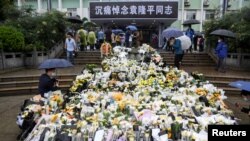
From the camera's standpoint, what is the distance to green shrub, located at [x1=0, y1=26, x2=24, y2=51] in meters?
12.5

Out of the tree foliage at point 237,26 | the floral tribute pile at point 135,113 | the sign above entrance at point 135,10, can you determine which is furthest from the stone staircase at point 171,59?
the sign above entrance at point 135,10

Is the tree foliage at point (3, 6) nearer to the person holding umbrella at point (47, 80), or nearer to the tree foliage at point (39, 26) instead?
the tree foliage at point (39, 26)

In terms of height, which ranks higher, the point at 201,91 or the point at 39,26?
the point at 39,26

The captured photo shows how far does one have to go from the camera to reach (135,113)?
4320mm

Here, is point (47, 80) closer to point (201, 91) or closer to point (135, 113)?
point (135, 113)

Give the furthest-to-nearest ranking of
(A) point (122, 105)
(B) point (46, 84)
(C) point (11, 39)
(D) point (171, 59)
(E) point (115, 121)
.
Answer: (D) point (171, 59) < (C) point (11, 39) < (B) point (46, 84) < (A) point (122, 105) < (E) point (115, 121)

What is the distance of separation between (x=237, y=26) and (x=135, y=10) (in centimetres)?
1239

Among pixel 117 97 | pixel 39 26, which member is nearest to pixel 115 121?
pixel 117 97

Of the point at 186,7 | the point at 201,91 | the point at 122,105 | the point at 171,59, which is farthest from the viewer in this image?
the point at 186,7

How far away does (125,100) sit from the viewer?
15.9ft

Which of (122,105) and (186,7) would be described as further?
(186,7)

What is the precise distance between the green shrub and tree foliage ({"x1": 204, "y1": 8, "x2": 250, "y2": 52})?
9037 millimetres

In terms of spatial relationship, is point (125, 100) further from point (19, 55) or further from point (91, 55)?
point (91, 55)

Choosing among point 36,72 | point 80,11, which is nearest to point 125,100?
point 36,72
